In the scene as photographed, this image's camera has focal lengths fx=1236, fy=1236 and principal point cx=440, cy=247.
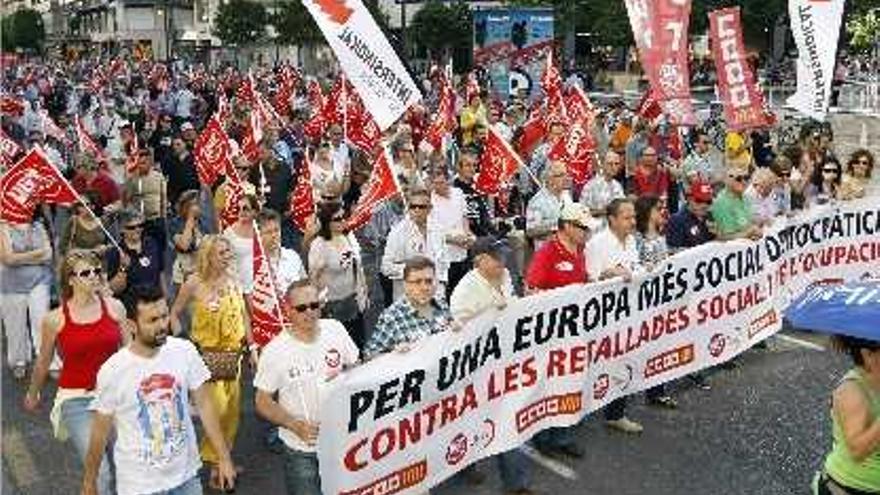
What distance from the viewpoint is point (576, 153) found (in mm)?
13047

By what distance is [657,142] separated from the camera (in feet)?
53.3

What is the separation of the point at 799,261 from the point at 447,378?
4.38 meters

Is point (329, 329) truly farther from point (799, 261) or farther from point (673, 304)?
point (799, 261)

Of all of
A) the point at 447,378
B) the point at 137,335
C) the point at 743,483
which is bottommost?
the point at 743,483

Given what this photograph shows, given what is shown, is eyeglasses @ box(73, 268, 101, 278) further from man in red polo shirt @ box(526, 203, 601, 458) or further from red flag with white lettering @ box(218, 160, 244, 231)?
man in red polo shirt @ box(526, 203, 601, 458)

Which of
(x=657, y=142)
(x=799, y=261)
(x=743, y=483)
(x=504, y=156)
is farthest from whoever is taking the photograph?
(x=657, y=142)

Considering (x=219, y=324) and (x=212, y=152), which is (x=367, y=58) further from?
(x=212, y=152)

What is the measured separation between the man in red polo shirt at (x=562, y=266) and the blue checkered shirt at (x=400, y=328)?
4.50 ft

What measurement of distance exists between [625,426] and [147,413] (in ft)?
12.9

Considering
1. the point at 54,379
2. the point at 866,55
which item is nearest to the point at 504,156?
the point at 54,379

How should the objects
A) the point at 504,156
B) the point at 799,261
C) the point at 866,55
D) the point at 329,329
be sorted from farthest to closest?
the point at 866,55, the point at 504,156, the point at 799,261, the point at 329,329

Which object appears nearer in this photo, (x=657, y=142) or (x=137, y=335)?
(x=137, y=335)

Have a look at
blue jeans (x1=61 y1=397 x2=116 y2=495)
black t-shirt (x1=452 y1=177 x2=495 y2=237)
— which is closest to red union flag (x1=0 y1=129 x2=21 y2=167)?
black t-shirt (x1=452 y1=177 x2=495 y2=237)

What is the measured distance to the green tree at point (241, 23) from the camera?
243 feet
